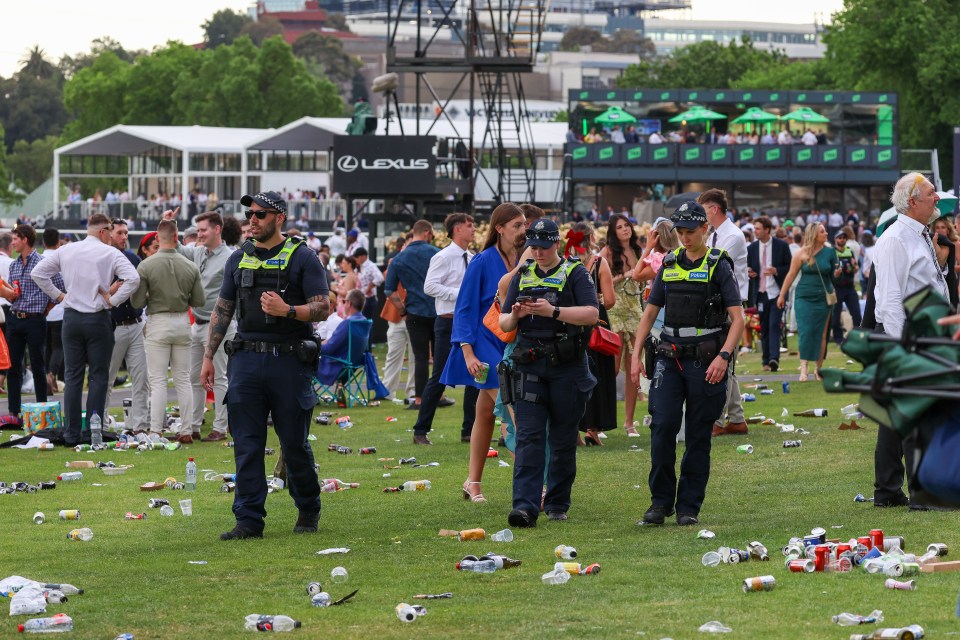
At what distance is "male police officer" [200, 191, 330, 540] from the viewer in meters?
9.20

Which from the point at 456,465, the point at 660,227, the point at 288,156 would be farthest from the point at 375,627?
the point at 288,156

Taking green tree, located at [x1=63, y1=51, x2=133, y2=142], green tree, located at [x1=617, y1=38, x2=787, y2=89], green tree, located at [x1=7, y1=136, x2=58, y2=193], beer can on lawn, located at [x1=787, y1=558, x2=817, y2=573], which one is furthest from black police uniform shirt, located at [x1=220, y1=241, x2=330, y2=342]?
green tree, located at [x1=7, y1=136, x2=58, y2=193]

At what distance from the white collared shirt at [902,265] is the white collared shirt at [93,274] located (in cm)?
740

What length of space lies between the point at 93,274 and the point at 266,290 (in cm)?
547

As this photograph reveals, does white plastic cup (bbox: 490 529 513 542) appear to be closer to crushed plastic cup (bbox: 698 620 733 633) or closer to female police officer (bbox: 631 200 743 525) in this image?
female police officer (bbox: 631 200 743 525)

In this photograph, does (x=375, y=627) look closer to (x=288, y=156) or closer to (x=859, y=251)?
(x=859, y=251)

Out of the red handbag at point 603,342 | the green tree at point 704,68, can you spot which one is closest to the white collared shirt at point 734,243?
the red handbag at point 603,342

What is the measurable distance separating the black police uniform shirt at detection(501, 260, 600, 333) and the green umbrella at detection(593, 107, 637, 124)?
161ft

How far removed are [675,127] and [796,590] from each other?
54.5m

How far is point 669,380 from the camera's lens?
9266 mm

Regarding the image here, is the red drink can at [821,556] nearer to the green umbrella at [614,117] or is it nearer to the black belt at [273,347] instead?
the black belt at [273,347]

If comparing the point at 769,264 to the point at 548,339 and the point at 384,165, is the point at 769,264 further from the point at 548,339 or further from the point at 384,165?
the point at 548,339

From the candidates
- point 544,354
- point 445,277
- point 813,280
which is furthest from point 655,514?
point 813,280

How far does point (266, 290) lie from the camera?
363 inches
